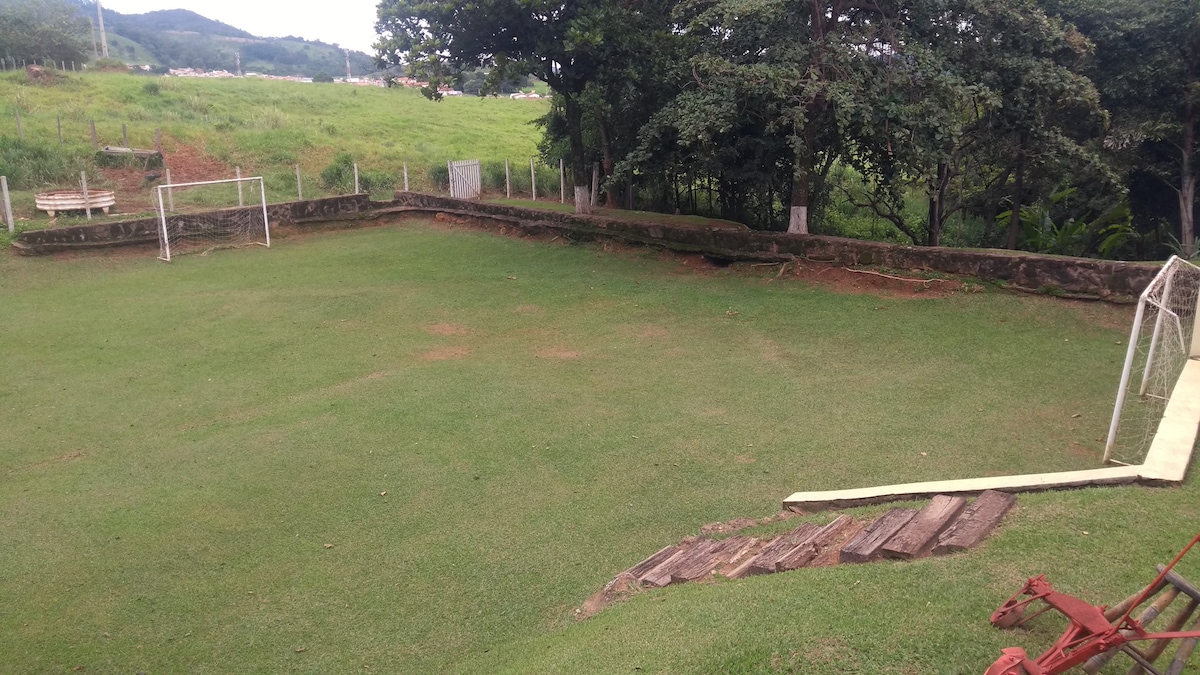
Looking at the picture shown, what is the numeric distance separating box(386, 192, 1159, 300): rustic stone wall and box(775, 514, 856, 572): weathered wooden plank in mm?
6443

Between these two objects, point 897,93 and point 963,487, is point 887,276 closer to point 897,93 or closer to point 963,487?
point 897,93

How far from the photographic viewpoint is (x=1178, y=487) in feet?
15.1

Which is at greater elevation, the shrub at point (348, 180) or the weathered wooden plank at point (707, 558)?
the shrub at point (348, 180)

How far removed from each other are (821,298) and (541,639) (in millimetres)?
7559

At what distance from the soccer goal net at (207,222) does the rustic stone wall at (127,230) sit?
7.6 inches

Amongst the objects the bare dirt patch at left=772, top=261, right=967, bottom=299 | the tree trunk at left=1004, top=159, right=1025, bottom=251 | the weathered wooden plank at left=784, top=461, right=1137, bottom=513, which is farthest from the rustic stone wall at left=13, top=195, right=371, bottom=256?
the weathered wooden plank at left=784, top=461, right=1137, bottom=513

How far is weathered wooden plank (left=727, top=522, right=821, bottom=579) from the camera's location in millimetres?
4352

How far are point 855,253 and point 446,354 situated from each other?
583 centimetres

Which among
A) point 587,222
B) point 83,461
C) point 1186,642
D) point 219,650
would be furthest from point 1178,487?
point 587,222

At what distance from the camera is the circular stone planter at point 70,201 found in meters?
15.5

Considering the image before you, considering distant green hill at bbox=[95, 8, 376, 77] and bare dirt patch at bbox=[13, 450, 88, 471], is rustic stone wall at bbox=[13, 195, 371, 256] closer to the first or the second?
bare dirt patch at bbox=[13, 450, 88, 471]

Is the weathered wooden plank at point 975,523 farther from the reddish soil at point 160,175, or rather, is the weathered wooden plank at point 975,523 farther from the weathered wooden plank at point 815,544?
the reddish soil at point 160,175

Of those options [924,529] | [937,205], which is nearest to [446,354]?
[924,529]

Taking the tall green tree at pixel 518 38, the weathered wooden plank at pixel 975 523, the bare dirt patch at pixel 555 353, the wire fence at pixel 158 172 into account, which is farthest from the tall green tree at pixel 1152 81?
the weathered wooden plank at pixel 975 523
